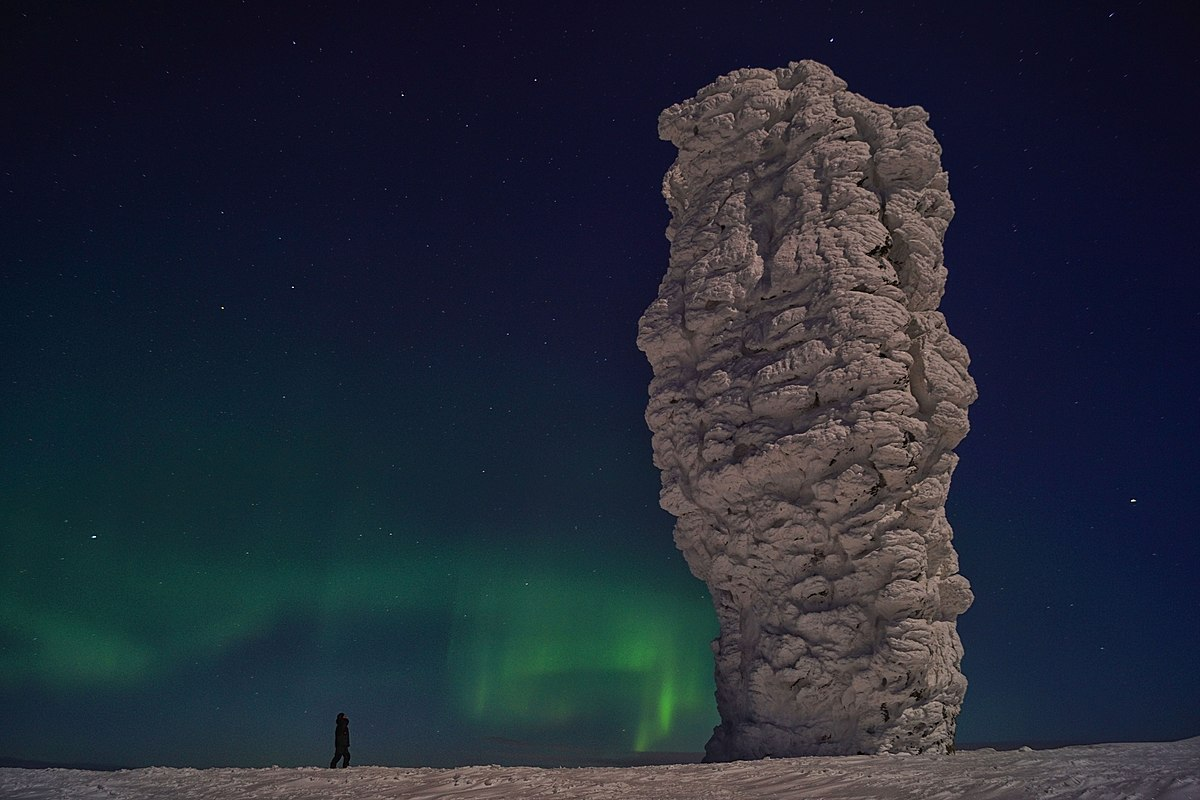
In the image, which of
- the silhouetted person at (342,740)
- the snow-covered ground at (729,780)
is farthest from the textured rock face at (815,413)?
the silhouetted person at (342,740)

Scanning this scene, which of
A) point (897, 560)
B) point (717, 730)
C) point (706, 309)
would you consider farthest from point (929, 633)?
point (706, 309)

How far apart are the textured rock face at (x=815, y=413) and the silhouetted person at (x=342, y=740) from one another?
7.38 metres

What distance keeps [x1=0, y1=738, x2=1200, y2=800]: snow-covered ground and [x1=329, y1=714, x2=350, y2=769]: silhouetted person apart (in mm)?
3975

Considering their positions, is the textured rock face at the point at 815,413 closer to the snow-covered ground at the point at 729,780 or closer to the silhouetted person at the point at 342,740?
the snow-covered ground at the point at 729,780

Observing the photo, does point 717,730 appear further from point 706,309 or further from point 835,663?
point 706,309

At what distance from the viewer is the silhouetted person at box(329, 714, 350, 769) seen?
1608 centimetres

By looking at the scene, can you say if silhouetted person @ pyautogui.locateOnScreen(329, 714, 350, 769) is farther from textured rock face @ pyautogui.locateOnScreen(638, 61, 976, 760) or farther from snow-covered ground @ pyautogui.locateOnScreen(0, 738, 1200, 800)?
textured rock face @ pyautogui.locateOnScreen(638, 61, 976, 760)

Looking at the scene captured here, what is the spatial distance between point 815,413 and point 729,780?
7407 millimetres

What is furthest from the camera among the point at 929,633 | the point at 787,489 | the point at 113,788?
the point at 787,489

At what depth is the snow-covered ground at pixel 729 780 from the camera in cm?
859

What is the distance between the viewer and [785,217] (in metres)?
17.3

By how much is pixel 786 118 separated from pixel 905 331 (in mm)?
5616

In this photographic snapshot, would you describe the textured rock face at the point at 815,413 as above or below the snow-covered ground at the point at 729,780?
above

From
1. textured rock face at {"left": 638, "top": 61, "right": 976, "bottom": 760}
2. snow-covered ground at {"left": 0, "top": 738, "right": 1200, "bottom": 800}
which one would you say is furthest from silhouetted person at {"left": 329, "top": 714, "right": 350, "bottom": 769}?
textured rock face at {"left": 638, "top": 61, "right": 976, "bottom": 760}
